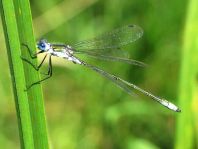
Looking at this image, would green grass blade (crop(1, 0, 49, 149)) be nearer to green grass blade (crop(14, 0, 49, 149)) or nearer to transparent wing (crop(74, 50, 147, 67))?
green grass blade (crop(14, 0, 49, 149))

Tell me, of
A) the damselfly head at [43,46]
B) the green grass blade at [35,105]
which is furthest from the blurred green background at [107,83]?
the green grass blade at [35,105]

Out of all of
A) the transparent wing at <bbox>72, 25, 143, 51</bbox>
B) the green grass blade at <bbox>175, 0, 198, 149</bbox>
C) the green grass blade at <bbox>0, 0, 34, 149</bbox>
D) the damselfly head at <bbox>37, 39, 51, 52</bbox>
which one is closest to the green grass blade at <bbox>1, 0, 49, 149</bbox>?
the green grass blade at <bbox>0, 0, 34, 149</bbox>

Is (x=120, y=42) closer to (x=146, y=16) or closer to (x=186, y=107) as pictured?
(x=186, y=107)

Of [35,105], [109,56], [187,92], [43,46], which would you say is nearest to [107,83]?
[109,56]

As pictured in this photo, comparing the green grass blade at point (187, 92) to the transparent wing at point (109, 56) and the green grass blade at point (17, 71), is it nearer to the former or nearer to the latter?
the transparent wing at point (109, 56)

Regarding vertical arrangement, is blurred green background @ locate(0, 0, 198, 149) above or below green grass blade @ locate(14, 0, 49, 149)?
below
